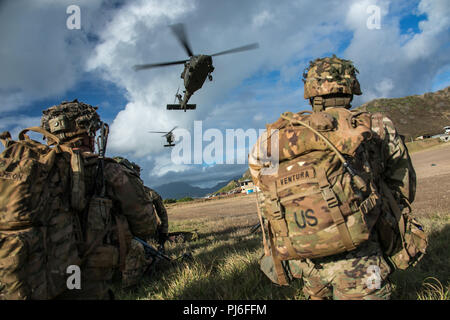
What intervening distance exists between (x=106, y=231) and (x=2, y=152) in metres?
1.08

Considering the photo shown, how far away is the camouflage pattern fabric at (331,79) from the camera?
9.89ft

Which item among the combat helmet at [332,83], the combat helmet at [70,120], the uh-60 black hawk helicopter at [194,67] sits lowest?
the combat helmet at [70,120]

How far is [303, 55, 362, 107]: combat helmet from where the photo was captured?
9.90 feet

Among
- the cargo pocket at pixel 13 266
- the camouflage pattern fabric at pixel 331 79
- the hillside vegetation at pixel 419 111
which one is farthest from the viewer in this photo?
the hillside vegetation at pixel 419 111

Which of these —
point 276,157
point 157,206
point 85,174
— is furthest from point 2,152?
point 157,206

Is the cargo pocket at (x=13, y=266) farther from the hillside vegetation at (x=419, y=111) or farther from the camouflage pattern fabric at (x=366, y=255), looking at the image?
the hillside vegetation at (x=419, y=111)

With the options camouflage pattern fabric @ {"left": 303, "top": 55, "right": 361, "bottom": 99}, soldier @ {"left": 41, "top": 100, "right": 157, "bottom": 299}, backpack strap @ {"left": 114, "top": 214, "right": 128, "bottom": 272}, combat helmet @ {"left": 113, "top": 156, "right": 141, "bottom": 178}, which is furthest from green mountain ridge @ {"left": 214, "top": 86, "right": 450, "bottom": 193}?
backpack strap @ {"left": 114, "top": 214, "right": 128, "bottom": 272}

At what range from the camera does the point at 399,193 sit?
9.73 feet

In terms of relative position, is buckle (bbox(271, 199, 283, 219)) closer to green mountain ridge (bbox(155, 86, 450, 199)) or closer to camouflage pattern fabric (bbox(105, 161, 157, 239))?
camouflage pattern fabric (bbox(105, 161, 157, 239))

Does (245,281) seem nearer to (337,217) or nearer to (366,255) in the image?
(366,255)

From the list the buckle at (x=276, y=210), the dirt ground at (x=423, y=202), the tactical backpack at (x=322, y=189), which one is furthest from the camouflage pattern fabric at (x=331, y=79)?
the dirt ground at (x=423, y=202)

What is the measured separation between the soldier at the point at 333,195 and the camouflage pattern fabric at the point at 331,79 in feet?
1.46

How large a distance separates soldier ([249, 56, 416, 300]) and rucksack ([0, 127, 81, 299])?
68.7 inches

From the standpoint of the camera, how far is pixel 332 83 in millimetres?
3010
